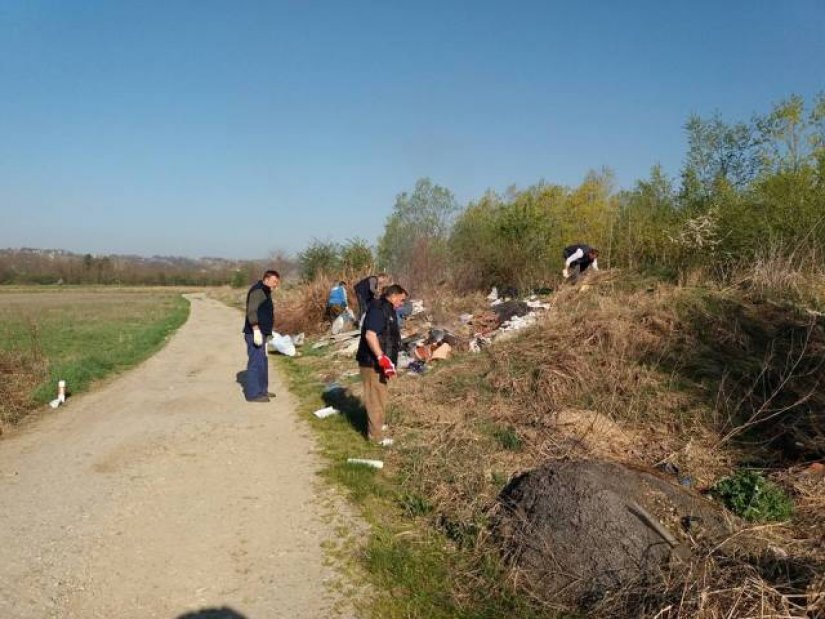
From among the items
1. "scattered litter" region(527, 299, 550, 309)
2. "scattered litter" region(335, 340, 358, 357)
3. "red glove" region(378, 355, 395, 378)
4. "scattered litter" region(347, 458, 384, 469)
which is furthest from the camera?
"scattered litter" region(335, 340, 358, 357)

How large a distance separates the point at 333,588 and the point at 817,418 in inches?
211

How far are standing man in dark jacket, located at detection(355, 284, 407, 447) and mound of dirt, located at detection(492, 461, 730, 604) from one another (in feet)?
9.01

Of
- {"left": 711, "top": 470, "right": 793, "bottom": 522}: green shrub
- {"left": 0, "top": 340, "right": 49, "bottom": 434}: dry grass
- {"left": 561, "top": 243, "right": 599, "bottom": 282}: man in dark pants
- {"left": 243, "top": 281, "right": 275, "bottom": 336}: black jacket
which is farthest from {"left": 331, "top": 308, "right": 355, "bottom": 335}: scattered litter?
{"left": 711, "top": 470, "right": 793, "bottom": 522}: green shrub

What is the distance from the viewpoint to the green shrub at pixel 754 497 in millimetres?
4969

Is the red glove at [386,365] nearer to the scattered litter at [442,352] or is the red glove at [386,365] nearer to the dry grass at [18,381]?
the scattered litter at [442,352]

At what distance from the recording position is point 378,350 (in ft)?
23.5

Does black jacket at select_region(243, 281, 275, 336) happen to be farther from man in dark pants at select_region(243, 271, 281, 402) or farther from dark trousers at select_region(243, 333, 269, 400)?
dark trousers at select_region(243, 333, 269, 400)

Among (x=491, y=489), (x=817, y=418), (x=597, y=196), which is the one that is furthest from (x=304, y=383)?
(x=597, y=196)

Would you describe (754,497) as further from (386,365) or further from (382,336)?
(382,336)

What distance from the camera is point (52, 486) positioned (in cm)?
604

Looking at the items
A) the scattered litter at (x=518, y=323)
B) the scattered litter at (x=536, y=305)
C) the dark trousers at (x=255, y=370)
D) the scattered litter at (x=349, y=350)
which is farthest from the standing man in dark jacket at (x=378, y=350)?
the scattered litter at (x=349, y=350)

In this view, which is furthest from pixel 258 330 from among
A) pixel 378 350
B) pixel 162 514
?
pixel 162 514

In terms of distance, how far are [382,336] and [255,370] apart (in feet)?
11.6

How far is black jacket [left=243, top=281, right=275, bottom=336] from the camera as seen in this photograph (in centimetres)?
972
